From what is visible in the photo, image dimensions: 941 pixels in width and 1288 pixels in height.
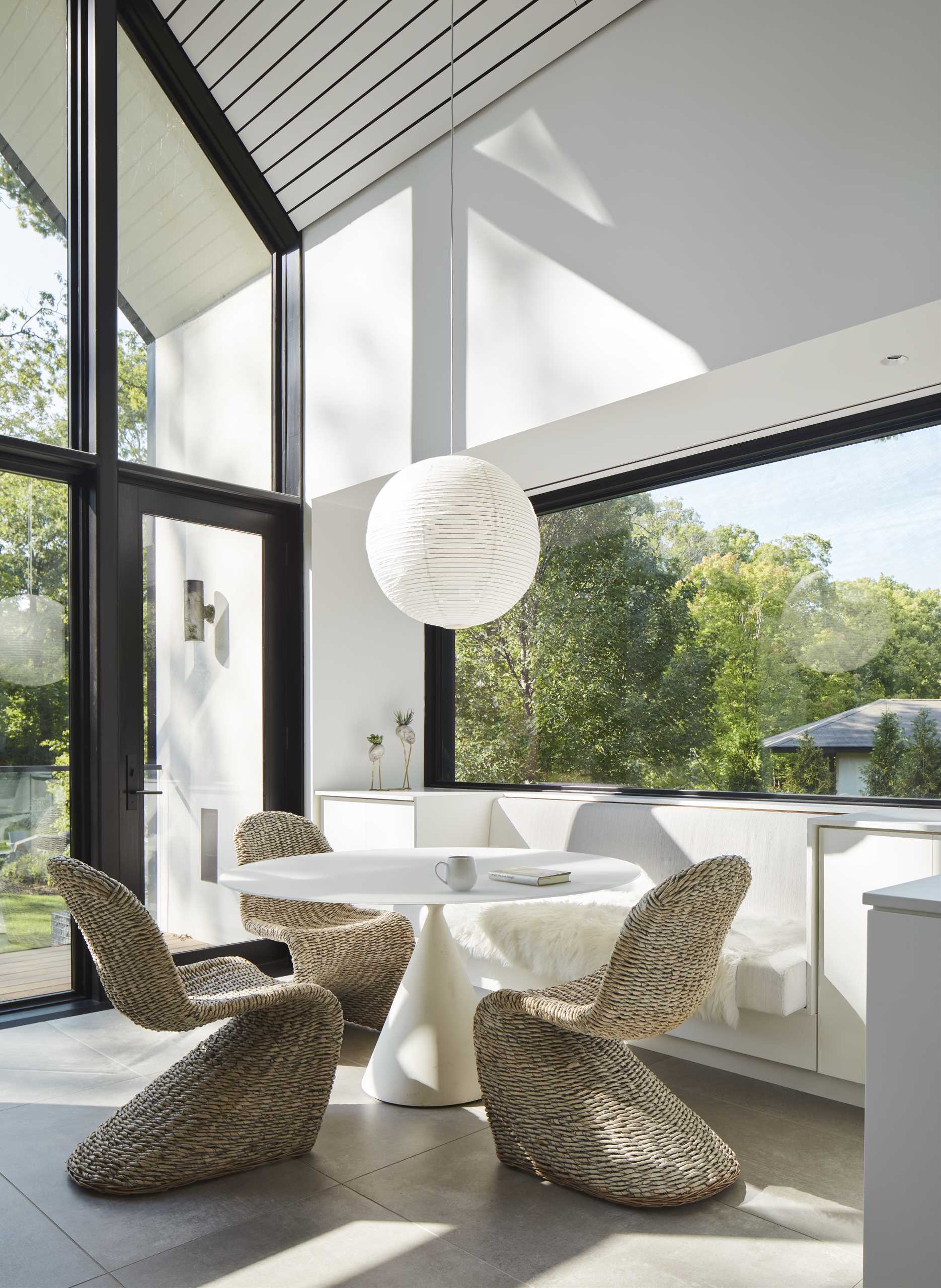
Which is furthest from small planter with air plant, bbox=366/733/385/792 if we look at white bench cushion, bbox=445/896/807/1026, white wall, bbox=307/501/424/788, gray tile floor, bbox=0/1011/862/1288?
gray tile floor, bbox=0/1011/862/1288

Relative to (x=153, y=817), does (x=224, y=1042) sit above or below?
below

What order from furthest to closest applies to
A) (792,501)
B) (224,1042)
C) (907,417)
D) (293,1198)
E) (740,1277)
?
(792,501) → (907,417) → (224,1042) → (293,1198) → (740,1277)

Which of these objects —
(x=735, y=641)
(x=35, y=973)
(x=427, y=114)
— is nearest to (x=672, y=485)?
(x=735, y=641)

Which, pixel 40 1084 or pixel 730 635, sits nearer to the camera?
pixel 40 1084

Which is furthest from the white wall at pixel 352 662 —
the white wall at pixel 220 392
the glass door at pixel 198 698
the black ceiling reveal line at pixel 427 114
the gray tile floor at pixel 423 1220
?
the gray tile floor at pixel 423 1220

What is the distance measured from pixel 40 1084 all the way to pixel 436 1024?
1.26 m

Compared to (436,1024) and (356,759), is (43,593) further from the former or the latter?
(436,1024)

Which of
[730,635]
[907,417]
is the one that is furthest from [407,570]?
[907,417]

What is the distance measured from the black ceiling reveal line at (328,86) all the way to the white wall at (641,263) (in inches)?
16.4

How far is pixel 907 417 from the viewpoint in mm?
3512

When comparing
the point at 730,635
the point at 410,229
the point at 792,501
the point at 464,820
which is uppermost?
the point at 410,229

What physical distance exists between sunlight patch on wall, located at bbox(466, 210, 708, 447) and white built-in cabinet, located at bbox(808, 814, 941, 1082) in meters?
1.50

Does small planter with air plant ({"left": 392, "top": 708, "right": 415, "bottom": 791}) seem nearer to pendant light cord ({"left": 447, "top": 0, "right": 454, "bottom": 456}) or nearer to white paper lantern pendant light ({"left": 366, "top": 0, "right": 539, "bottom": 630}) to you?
pendant light cord ({"left": 447, "top": 0, "right": 454, "bottom": 456})

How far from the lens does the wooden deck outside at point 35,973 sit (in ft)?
12.5
